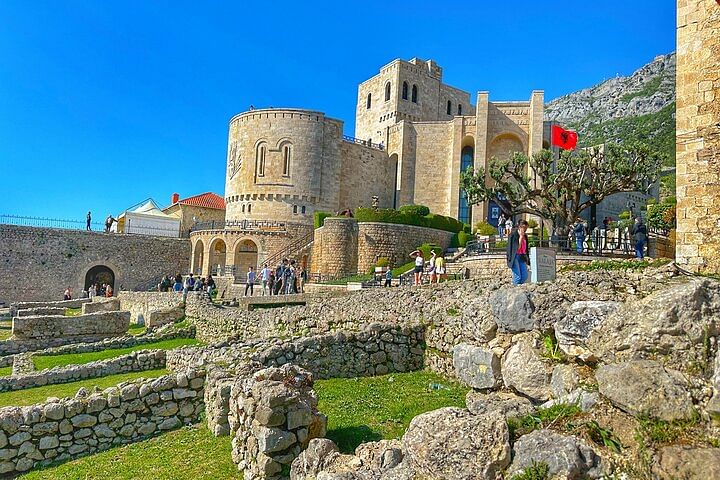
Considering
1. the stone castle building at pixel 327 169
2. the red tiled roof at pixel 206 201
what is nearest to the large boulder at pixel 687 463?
the stone castle building at pixel 327 169

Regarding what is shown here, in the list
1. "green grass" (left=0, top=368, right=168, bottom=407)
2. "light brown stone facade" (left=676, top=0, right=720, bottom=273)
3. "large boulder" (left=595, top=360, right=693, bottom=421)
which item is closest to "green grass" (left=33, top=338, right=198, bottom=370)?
"green grass" (left=0, top=368, right=168, bottom=407)

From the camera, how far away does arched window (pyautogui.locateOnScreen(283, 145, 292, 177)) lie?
42531 mm

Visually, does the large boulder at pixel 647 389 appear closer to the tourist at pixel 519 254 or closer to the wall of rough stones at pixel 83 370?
the tourist at pixel 519 254

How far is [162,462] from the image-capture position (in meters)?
7.01

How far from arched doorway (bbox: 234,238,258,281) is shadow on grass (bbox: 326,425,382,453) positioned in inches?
1374

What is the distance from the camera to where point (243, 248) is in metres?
41.9

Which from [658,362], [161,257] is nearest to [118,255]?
[161,257]

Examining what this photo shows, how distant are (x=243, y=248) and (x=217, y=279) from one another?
7.18 meters

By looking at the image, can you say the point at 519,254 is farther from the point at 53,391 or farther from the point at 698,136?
the point at 53,391

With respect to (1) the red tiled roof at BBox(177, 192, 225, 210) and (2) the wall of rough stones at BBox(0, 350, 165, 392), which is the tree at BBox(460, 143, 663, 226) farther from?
(1) the red tiled roof at BBox(177, 192, 225, 210)

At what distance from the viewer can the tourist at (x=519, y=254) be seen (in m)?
9.90

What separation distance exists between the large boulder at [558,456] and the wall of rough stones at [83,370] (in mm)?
12098

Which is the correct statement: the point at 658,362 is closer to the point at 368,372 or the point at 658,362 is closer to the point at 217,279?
the point at 368,372

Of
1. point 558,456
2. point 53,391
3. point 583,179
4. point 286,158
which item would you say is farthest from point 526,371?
point 286,158
